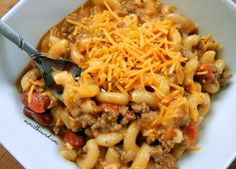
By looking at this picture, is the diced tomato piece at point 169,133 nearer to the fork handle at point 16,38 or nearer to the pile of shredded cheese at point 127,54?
the pile of shredded cheese at point 127,54

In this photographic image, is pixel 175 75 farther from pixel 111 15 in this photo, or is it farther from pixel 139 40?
pixel 111 15

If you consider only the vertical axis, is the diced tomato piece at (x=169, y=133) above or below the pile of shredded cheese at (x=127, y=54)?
below

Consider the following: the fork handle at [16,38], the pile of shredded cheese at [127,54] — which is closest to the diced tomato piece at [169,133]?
the pile of shredded cheese at [127,54]

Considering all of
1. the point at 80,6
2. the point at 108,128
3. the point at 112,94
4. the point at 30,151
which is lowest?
the point at 30,151

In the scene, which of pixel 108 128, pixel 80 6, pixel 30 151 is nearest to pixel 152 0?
pixel 80 6

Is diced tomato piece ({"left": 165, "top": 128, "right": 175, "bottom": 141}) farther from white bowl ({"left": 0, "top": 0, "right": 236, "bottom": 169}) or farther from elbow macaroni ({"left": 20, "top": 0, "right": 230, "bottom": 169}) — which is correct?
white bowl ({"left": 0, "top": 0, "right": 236, "bottom": 169})

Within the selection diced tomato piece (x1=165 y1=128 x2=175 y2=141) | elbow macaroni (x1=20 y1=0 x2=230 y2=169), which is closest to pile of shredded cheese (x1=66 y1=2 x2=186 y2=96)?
elbow macaroni (x1=20 y1=0 x2=230 y2=169)

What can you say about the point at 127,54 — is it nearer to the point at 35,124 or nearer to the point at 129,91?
the point at 129,91
